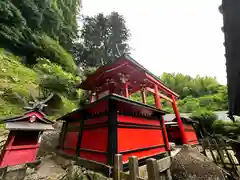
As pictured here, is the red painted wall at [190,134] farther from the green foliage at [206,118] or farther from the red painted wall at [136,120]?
the red painted wall at [136,120]

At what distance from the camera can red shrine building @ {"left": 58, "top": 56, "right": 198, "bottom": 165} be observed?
418 cm

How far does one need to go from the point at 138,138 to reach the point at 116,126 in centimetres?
125

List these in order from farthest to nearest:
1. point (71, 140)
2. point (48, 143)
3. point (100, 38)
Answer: point (100, 38) → point (48, 143) → point (71, 140)

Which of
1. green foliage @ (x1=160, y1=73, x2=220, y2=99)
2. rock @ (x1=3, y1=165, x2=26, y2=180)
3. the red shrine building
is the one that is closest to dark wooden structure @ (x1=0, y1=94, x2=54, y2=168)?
rock @ (x1=3, y1=165, x2=26, y2=180)

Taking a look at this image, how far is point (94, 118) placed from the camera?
5.10m

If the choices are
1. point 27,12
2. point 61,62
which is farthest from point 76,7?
point 61,62

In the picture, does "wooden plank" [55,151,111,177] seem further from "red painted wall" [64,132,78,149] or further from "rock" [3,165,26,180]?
"rock" [3,165,26,180]

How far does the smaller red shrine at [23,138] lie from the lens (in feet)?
13.8

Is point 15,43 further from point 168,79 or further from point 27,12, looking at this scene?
point 168,79

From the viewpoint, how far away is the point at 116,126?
4.18 m

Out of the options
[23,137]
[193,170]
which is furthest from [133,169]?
[23,137]

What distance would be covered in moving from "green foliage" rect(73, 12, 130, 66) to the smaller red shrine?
1781cm

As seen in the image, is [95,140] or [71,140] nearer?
[95,140]

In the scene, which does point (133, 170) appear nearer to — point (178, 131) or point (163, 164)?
point (163, 164)
